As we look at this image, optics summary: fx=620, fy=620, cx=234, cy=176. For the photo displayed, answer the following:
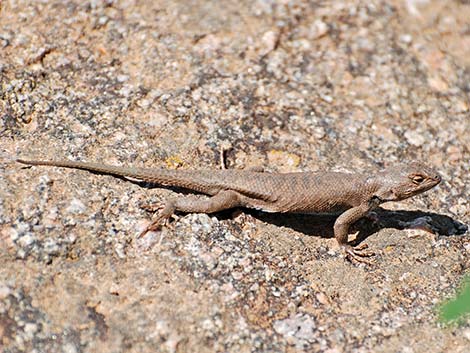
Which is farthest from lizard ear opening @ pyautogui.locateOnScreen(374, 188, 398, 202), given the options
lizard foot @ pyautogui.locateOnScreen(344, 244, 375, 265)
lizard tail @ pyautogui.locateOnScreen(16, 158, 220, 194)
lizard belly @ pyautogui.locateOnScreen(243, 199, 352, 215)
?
lizard tail @ pyautogui.locateOnScreen(16, 158, 220, 194)

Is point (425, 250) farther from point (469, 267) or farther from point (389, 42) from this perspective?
point (389, 42)

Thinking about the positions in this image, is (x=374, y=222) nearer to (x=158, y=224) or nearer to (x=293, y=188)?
(x=293, y=188)

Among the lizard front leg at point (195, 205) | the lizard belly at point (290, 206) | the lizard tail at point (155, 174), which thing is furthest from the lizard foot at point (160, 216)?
the lizard belly at point (290, 206)

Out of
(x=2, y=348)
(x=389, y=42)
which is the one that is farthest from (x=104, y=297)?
(x=389, y=42)

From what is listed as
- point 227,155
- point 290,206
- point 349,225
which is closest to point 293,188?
point 290,206

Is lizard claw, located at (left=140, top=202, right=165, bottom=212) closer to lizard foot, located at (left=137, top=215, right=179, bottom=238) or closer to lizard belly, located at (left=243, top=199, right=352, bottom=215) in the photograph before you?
lizard foot, located at (left=137, top=215, right=179, bottom=238)
